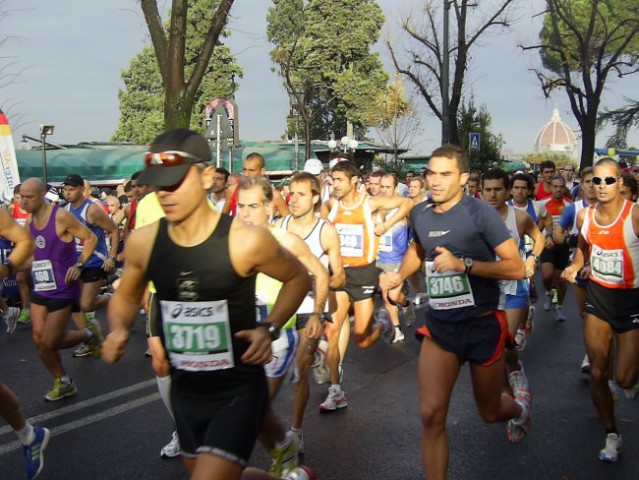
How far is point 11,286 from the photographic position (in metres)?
10.9

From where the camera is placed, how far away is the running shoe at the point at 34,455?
424cm

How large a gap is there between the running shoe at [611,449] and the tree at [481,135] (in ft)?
95.4

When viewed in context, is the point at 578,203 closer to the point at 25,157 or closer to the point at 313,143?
the point at 25,157

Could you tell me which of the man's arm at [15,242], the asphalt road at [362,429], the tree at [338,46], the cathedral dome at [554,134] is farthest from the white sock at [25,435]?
the cathedral dome at [554,134]

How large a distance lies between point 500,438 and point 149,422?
8.43ft

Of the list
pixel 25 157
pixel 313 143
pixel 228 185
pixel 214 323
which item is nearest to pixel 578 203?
pixel 228 185

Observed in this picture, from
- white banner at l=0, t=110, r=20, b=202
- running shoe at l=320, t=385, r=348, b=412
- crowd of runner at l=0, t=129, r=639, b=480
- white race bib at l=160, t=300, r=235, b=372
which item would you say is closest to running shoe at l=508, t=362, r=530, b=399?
crowd of runner at l=0, t=129, r=639, b=480

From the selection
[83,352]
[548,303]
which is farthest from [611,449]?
[548,303]

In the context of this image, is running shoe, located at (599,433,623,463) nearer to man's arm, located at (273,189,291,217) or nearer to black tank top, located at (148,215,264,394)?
black tank top, located at (148,215,264,394)

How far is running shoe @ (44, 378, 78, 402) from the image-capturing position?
19.9 ft

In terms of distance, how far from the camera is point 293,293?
3.13 m

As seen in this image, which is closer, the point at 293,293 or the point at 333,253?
the point at 293,293

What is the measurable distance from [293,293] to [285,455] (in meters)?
0.96

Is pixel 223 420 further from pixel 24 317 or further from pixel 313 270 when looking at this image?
pixel 24 317
